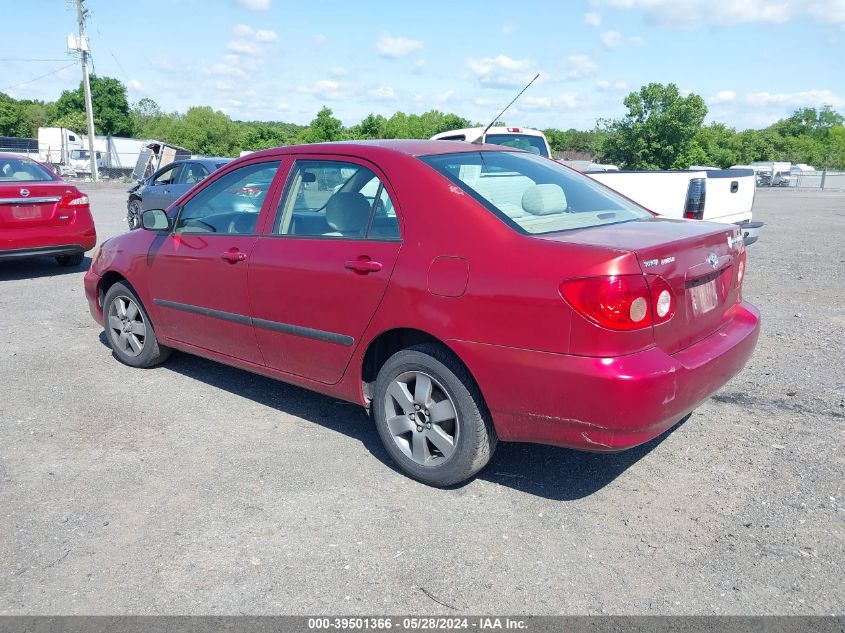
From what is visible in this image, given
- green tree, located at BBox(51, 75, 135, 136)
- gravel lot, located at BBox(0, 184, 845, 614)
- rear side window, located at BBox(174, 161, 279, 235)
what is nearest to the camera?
gravel lot, located at BBox(0, 184, 845, 614)

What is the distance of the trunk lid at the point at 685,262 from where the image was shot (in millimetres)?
3279

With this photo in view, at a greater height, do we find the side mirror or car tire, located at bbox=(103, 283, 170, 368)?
the side mirror

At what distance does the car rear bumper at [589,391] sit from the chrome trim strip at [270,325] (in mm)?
835

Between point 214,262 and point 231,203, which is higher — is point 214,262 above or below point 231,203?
below

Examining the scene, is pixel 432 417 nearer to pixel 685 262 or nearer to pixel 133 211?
pixel 685 262

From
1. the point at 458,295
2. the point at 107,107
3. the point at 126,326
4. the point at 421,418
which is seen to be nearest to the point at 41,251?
the point at 126,326

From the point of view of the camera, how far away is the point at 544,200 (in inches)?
156

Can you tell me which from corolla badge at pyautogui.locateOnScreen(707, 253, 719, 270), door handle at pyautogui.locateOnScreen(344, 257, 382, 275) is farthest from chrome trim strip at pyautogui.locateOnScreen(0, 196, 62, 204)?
corolla badge at pyautogui.locateOnScreen(707, 253, 719, 270)

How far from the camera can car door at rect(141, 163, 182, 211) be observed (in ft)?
47.4

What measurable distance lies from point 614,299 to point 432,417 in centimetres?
115

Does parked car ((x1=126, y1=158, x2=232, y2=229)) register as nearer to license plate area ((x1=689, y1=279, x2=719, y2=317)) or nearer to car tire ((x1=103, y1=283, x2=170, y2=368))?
car tire ((x1=103, y1=283, x2=170, y2=368))

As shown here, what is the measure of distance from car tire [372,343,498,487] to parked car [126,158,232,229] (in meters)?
10.7

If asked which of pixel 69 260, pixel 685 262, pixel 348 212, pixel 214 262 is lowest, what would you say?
pixel 69 260

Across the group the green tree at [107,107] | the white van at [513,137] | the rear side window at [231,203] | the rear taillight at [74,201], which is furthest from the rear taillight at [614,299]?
the green tree at [107,107]
